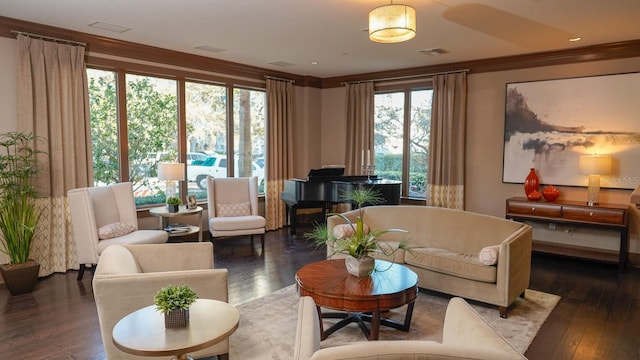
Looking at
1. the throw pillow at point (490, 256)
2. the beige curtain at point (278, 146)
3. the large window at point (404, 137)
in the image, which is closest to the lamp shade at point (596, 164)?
the large window at point (404, 137)

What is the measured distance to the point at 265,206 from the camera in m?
7.62

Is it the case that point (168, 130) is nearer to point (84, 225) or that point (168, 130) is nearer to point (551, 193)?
point (84, 225)

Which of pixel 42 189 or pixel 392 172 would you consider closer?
pixel 42 189

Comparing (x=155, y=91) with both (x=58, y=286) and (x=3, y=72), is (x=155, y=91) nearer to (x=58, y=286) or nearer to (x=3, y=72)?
(x=3, y=72)

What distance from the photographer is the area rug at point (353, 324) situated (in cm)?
318

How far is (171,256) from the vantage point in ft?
11.0

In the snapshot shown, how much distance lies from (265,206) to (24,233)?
3804mm

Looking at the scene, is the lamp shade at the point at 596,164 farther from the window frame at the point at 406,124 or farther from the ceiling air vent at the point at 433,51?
the window frame at the point at 406,124

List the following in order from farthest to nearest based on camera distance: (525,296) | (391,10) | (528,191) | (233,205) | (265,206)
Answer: (265,206)
(233,205)
(528,191)
(525,296)
(391,10)

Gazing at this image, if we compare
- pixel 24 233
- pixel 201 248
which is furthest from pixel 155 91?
pixel 201 248

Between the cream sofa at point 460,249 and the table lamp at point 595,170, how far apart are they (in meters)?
1.86

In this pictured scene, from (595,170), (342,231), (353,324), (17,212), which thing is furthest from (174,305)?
(595,170)

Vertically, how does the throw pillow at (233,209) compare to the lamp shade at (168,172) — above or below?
below

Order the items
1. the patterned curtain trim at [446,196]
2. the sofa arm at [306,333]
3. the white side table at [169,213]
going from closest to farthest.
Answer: the sofa arm at [306,333] < the white side table at [169,213] < the patterned curtain trim at [446,196]
